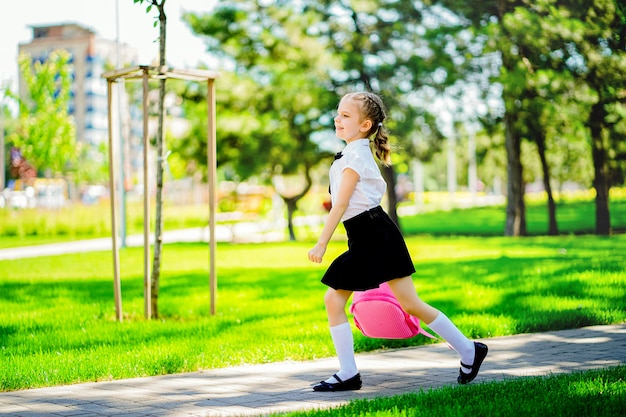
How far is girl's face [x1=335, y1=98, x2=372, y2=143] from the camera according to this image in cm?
511

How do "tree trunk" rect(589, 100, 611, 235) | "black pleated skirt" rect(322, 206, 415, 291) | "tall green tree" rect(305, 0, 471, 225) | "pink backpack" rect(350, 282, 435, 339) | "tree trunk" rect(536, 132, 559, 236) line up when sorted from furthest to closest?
"tall green tree" rect(305, 0, 471, 225), "tree trunk" rect(536, 132, 559, 236), "tree trunk" rect(589, 100, 611, 235), "pink backpack" rect(350, 282, 435, 339), "black pleated skirt" rect(322, 206, 415, 291)

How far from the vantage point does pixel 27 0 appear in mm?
23266

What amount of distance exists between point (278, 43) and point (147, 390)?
19.4 meters

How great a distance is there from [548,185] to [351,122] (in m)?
13.1

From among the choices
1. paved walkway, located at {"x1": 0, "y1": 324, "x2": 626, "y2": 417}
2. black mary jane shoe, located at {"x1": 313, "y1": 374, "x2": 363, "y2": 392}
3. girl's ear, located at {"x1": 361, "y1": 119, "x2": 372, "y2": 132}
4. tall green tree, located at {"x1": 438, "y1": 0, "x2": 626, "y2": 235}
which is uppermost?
tall green tree, located at {"x1": 438, "y1": 0, "x2": 626, "y2": 235}

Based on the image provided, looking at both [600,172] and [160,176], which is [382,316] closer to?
[160,176]

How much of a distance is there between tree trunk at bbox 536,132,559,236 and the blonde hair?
12632 mm

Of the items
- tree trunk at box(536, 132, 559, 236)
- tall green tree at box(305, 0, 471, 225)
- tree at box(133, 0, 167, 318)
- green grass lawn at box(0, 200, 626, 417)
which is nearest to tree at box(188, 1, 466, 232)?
tall green tree at box(305, 0, 471, 225)

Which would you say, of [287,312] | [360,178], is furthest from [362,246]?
[287,312]

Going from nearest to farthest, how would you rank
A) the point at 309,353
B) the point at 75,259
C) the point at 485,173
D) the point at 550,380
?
the point at 550,380 → the point at 309,353 → the point at 75,259 → the point at 485,173

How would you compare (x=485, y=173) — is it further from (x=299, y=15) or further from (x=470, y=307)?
(x=470, y=307)

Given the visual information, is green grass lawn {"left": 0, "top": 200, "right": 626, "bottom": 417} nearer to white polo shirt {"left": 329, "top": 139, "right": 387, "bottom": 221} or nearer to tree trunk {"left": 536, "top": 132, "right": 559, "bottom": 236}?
tree trunk {"left": 536, "top": 132, "right": 559, "bottom": 236}

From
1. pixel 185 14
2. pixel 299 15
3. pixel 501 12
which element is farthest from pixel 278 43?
pixel 501 12

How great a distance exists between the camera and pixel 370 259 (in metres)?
4.91
